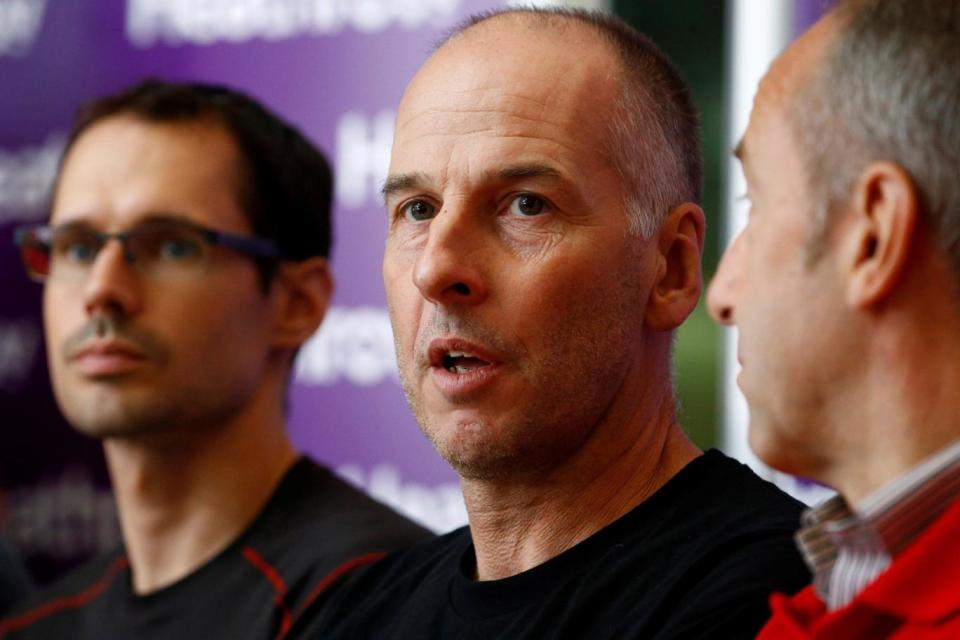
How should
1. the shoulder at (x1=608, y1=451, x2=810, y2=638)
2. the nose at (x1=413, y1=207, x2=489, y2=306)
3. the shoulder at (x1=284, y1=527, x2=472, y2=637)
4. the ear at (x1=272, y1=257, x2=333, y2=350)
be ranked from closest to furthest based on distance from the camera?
the shoulder at (x1=608, y1=451, x2=810, y2=638), the nose at (x1=413, y1=207, x2=489, y2=306), the shoulder at (x1=284, y1=527, x2=472, y2=637), the ear at (x1=272, y1=257, x2=333, y2=350)

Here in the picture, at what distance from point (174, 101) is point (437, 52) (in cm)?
119

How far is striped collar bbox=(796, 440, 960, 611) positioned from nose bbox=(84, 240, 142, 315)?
1.74m

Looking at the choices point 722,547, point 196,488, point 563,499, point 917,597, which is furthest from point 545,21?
point 196,488

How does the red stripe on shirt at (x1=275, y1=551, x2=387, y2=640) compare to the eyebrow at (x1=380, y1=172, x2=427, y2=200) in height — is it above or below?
below

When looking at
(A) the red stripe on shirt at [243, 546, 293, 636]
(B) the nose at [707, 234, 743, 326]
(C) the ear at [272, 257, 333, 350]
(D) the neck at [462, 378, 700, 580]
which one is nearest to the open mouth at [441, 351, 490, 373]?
(D) the neck at [462, 378, 700, 580]

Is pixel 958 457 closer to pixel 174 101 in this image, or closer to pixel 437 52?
pixel 437 52

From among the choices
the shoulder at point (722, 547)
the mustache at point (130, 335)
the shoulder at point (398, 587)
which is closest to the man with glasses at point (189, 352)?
the mustache at point (130, 335)

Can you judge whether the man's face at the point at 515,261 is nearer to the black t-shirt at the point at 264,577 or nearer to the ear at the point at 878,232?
the ear at the point at 878,232

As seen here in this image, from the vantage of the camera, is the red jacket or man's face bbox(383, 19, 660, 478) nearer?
the red jacket

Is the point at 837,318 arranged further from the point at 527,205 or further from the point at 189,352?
the point at 189,352

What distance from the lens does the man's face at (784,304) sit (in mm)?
1316

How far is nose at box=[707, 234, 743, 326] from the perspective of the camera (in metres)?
1.44

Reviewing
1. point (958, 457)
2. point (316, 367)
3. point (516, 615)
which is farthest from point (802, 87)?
point (316, 367)

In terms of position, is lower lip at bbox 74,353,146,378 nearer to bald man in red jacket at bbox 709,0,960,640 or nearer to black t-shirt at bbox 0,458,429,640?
black t-shirt at bbox 0,458,429,640
